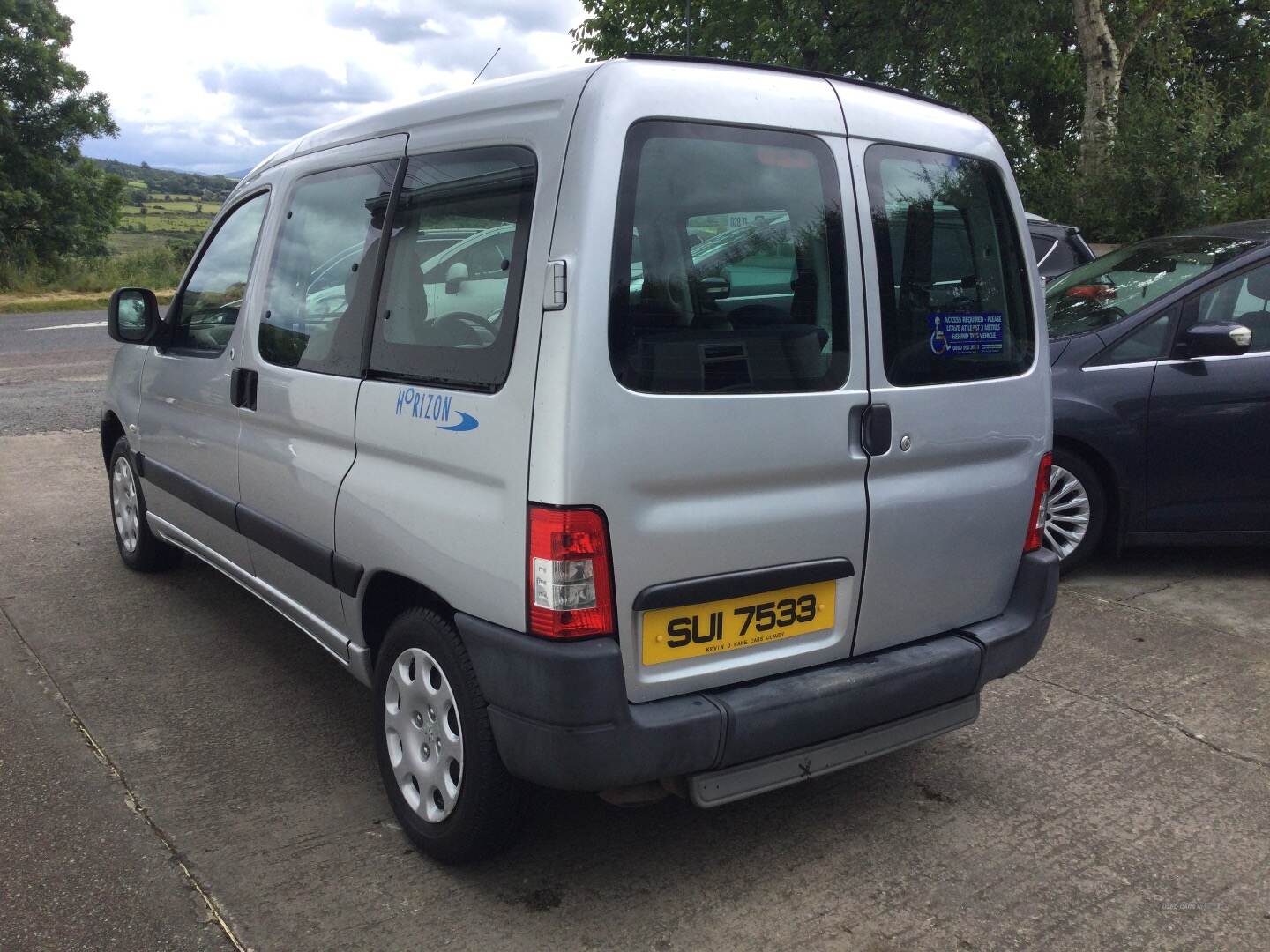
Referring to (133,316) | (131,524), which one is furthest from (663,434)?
(131,524)

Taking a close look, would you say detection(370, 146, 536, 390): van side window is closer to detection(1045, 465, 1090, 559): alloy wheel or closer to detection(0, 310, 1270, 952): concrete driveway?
detection(0, 310, 1270, 952): concrete driveway

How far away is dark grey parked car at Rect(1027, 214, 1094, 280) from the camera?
30.3 ft

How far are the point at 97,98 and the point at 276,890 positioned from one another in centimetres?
3507

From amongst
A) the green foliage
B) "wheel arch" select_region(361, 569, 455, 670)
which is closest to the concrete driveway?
"wheel arch" select_region(361, 569, 455, 670)

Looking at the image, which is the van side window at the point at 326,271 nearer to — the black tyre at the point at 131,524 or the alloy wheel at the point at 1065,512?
the black tyre at the point at 131,524

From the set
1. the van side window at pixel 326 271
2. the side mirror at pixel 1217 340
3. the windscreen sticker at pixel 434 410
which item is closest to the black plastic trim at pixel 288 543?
the van side window at pixel 326 271

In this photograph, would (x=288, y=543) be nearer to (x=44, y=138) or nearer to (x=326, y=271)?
(x=326, y=271)

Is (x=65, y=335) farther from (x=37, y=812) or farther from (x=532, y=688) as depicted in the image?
(x=532, y=688)

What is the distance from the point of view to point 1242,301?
5348 millimetres

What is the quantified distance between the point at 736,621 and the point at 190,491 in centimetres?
267

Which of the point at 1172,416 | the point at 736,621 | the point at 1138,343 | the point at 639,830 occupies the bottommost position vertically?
the point at 639,830

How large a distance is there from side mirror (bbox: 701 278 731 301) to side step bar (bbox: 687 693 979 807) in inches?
44.6

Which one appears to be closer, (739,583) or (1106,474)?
(739,583)

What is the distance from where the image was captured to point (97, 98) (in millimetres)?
32562
